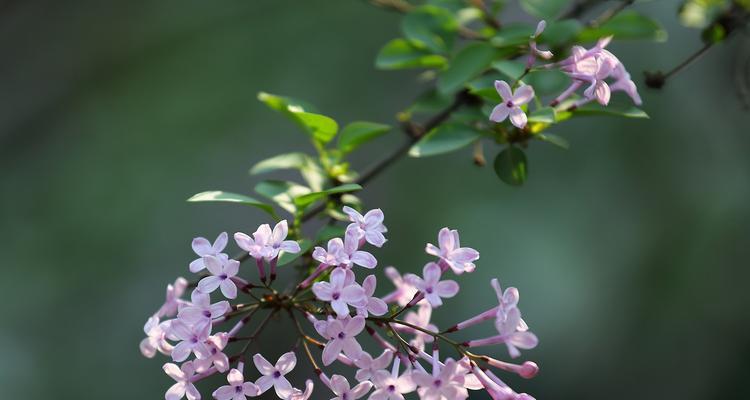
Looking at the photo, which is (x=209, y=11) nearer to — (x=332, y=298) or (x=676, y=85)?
(x=676, y=85)

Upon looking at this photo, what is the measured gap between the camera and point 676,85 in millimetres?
3154

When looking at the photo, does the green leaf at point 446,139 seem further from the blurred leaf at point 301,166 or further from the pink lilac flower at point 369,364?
the pink lilac flower at point 369,364

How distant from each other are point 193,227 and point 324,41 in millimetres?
1131

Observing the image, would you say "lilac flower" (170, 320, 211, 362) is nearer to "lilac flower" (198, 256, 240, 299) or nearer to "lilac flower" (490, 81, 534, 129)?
"lilac flower" (198, 256, 240, 299)

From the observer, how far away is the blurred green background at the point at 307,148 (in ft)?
10.0

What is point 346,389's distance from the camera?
2.82 feet

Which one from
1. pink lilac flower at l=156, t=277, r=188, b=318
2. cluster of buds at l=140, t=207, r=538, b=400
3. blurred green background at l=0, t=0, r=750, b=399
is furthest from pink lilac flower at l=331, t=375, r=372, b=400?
blurred green background at l=0, t=0, r=750, b=399

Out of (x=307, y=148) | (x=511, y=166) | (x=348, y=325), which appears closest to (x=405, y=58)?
(x=511, y=166)

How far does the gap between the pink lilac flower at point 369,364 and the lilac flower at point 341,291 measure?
6 cm

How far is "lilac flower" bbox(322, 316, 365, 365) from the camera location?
82 centimetres

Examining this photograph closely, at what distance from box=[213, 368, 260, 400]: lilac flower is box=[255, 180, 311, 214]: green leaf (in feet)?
0.89

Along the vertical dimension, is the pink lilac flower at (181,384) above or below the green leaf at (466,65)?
below

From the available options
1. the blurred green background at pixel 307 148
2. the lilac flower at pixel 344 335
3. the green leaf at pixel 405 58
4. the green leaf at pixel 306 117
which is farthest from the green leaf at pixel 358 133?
the blurred green background at pixel 307 148

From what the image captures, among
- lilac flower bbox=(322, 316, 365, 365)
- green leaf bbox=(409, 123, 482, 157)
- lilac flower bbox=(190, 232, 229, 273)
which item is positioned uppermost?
green leaf bbox=(409, 123, 482, 157)
